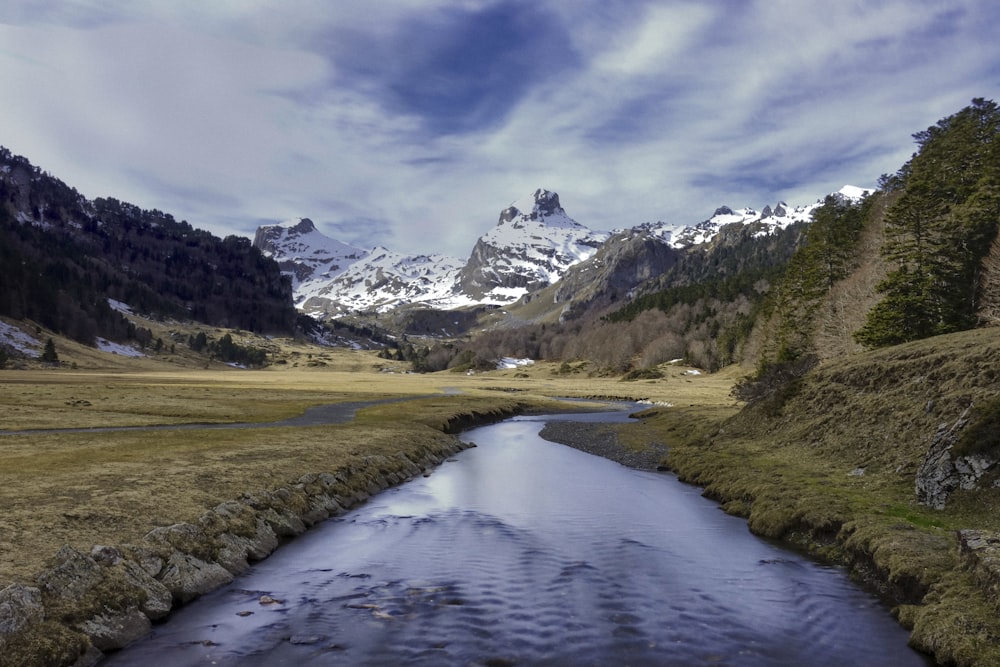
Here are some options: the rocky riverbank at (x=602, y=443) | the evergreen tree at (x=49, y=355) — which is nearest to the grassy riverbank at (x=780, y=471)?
the rocky riverbank at (x=602, y=443)

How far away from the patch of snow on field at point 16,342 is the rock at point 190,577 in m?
214

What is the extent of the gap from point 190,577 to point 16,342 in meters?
231

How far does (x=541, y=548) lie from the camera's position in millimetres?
A: 23656

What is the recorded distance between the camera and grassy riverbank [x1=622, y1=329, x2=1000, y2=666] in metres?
15.0

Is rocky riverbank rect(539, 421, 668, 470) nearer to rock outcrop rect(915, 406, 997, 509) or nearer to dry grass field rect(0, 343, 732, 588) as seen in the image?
dry grass field rect(0, 343, 732, 588)

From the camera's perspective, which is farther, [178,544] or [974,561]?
[178,544]

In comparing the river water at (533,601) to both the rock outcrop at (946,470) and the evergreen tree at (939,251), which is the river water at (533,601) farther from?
the evergreen tree at (939,251)

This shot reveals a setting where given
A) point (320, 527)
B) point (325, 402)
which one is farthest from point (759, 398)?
point (325, 402)

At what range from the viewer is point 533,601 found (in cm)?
1770

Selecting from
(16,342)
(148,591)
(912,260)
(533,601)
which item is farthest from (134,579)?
(16,342)

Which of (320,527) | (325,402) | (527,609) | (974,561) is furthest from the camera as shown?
(325,402)

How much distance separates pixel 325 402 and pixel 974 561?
92.0 meters

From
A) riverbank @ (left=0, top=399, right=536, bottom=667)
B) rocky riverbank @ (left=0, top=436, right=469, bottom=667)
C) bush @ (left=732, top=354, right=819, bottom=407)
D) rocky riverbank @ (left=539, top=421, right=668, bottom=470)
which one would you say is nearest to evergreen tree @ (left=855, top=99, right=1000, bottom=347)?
bush @ (left=732, top=354, right=819, bottom=407)

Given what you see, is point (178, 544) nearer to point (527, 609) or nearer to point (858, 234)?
point (527, 609)
